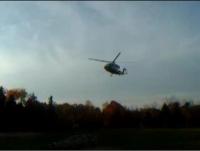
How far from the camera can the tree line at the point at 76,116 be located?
86750 millimetres

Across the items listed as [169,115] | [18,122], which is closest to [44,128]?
[18,122]

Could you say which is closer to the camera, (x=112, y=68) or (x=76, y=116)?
(x=112, y=68)

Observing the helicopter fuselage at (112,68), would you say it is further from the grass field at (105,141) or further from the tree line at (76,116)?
the tree line at (76,116)

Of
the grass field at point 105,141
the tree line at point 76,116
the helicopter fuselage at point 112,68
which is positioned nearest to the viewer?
the grass field at point 105,141

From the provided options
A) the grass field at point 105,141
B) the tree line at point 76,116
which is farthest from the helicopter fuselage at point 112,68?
the tree line at point 76,116

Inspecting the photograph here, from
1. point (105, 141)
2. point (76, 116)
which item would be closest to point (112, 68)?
point (105, 141)

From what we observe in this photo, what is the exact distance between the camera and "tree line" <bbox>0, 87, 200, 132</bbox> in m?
86.8

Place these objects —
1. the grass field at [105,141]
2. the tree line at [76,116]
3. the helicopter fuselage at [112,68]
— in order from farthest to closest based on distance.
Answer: the tree line at [76,116]
the helicopter fuselage at [112,68]
the grass field at [105,141]

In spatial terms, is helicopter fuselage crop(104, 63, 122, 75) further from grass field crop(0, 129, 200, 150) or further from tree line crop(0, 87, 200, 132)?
tree line crop(0, 87, 200, 132)

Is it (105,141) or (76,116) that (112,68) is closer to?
(105,141)

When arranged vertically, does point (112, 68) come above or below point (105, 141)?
above

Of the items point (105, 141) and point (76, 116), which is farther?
point (76, 116)

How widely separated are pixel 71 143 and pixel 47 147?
3933mm

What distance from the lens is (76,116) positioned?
116 m
